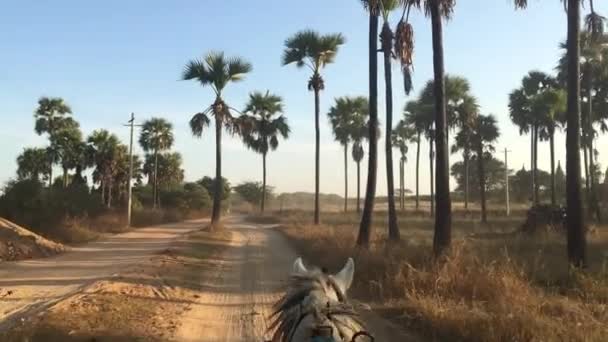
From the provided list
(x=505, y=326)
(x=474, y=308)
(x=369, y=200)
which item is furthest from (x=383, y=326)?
(x=369, y=200)

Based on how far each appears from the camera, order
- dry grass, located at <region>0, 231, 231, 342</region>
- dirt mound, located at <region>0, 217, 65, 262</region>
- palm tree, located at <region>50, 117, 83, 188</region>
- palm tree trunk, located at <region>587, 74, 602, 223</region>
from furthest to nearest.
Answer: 1. palm tree, located at <region>50, 117, 83, 188</region>
2. palm tree trunk, located at <region>587, 74, 602, 223</region>
3. dirt mound, located at <region>0, 217, 65, 262</region>
4. dry grass, located at <region>0, 231, 231, 342</region>

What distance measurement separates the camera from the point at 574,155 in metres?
12.6

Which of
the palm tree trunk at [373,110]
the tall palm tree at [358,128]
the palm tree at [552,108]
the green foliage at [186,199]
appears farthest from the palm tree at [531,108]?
the green foliage at [186,199]

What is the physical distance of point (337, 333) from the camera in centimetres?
302

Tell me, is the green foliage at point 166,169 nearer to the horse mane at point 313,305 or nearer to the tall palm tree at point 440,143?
the tall palm tree at point 440,143

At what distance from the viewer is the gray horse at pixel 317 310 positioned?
3.02 m

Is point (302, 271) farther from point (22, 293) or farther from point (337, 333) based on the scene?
point (22, 293)

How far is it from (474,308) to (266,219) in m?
44.4

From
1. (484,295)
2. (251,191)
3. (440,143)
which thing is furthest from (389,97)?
(251,191)

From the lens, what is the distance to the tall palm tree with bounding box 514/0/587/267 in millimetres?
12469

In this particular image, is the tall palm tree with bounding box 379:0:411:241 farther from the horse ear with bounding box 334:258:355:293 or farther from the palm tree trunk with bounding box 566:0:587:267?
the horse ear with bounding box 334:258:355:293

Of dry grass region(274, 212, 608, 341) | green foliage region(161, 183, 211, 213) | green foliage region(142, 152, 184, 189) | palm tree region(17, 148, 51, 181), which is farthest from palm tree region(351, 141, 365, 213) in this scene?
dry grass region(274, 212, 608, 341)

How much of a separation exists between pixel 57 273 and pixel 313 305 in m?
12.7

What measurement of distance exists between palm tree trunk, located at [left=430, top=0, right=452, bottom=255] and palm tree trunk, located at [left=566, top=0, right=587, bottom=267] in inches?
102
